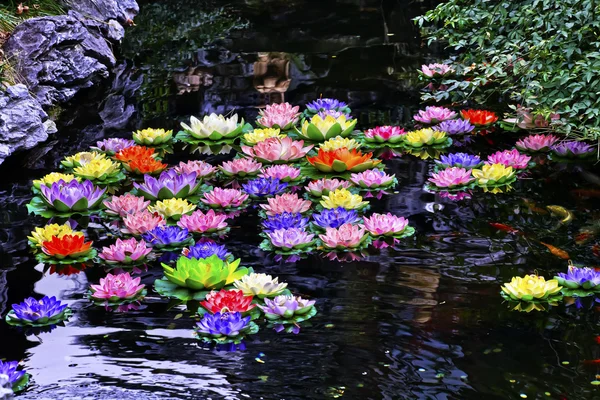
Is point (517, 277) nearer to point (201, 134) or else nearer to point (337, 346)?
point (337, 346)

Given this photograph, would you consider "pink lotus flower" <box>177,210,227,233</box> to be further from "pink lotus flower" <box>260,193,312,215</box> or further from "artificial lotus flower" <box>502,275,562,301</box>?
"artificial lotus flower" <box>502,275,562,301</box>

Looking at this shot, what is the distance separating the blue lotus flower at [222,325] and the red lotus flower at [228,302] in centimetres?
6

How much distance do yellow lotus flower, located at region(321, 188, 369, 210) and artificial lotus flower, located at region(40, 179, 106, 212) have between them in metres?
1.09

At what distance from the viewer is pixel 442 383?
2.52 m

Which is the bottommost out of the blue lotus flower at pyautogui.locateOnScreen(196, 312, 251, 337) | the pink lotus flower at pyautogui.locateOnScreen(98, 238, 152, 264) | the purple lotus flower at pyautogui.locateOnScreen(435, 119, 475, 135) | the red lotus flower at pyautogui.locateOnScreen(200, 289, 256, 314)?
the blue lotus flower at pyautogui.locateOnScreen(196, 312, 251, 337)

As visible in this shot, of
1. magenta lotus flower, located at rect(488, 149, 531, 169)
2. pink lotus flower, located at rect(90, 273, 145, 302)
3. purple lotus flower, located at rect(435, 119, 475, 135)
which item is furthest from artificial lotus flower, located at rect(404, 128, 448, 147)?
pink lotus flower, located at rect(90, 273, 145, 302)

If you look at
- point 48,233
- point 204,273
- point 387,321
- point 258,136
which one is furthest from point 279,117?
point 387,321

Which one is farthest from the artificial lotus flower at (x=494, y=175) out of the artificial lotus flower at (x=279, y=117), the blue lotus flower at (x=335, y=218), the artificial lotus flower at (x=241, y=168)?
the artificial lotus flower at (x=279, y=117)

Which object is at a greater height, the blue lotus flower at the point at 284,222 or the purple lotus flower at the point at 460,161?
the purple lotus flower at the point at 460,161

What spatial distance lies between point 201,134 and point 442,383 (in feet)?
8.94

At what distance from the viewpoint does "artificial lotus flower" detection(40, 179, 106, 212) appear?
393 centimetres

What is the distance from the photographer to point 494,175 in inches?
163

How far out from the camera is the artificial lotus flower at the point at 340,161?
4266 millimetres

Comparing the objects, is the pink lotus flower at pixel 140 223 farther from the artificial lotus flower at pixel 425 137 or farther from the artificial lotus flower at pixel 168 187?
the artificial lotus flower at pixel 425 137
